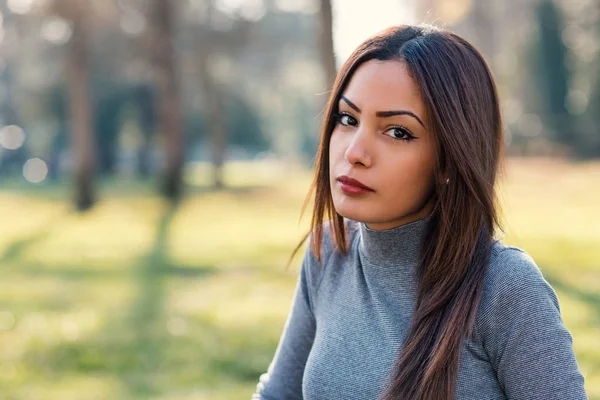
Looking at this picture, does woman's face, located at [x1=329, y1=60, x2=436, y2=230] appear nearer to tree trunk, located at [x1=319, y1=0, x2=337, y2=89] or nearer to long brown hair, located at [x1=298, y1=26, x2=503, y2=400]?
long brown hair, located at [x1=298, y1=26, x2=503, y2=400]

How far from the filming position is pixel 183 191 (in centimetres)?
2253

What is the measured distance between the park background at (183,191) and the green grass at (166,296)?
29 mm

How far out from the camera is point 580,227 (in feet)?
45.1

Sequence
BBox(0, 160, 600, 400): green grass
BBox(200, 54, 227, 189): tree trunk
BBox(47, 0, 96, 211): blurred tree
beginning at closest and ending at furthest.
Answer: BBox(0, 160, 600, 400): green grass
BBox(47, 0, 96, 211): blurred tree
BBox(200, 54, 227, 189): tree trunk

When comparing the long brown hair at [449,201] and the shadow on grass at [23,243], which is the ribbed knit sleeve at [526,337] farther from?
the shadow on grass at [23,243]

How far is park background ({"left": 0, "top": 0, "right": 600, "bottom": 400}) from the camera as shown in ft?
20.9

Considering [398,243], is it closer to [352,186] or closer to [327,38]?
[352,186]

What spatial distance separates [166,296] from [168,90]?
562 inches

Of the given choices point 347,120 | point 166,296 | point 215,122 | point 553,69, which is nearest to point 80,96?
point 215,122

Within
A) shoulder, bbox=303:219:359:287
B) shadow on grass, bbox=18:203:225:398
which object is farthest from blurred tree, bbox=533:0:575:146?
shoulder, bbox=303:219:359:287

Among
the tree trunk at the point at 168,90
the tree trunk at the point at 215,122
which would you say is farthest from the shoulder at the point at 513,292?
the tree trunk at the point at 215,122

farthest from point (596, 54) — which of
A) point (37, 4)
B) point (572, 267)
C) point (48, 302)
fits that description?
point (48, 302)

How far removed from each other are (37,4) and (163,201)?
6047 millimetres

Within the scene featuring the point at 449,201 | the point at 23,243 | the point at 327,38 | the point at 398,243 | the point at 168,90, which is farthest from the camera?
the point at 168,90
